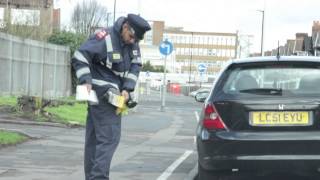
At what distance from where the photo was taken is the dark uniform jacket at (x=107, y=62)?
6.80 m

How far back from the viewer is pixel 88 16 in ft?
240

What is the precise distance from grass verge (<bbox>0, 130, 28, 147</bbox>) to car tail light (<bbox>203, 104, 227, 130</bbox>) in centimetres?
521

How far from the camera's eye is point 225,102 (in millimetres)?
7504

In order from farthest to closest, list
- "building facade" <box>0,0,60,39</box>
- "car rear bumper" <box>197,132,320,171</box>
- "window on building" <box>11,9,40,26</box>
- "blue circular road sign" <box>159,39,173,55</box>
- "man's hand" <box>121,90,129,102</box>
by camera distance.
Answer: "window on building" <box>11,9,40,26</box>
"building facade" <box>0,0,60,39</box>
"blue circular road sign" <box>159,39,173,55</box>
"car rear bumper" <box>197,132,320,171</box>
"man's hand" <box>121,90,129,102</box>

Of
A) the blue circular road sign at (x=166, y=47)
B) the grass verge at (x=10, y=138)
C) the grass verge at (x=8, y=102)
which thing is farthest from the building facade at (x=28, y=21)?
the grass verge at (x=10, y=138)

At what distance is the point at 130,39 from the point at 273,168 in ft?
6.52

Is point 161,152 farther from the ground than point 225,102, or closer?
closer

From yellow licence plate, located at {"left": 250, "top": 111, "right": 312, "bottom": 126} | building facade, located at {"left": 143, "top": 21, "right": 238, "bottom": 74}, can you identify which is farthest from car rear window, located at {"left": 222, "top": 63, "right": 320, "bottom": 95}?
building facade, located at {"left": 143, "top": 21, "right": 238, "bottom": 74}

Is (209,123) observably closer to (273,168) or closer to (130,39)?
(273,168)

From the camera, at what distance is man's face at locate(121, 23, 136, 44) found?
681 cm

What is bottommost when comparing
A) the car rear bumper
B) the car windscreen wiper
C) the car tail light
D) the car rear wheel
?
the car rear wheel

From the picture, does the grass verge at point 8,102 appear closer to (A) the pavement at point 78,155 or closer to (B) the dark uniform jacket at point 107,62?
(A) the pavement at point 78,155

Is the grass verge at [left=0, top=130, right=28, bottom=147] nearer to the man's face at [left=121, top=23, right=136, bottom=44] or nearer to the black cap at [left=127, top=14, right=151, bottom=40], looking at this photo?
the man's face at [left=121, top=23, right=136, bottom=44]

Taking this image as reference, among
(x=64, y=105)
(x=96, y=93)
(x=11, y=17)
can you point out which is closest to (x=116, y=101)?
(x=96, y=93)
